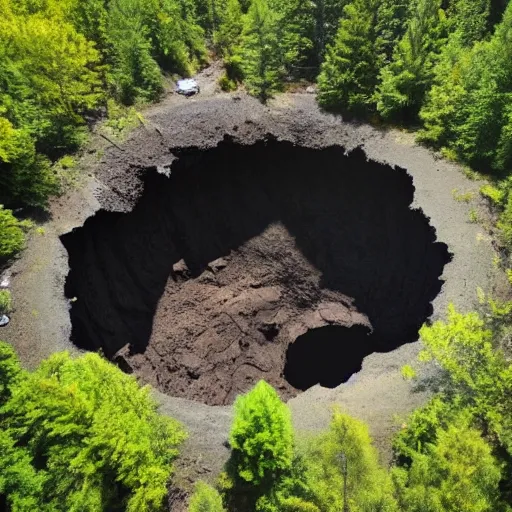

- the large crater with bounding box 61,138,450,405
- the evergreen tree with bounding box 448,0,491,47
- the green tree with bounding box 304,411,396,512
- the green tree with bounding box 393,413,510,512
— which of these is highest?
the evergreen tree with bounding box 448,0,491,47

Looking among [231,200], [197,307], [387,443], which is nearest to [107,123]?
[231,200]

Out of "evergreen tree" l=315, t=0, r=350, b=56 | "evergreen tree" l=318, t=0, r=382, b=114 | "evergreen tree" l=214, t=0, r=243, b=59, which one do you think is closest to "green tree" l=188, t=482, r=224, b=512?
"evergreen tree" l=318, t=0, r=382, b=114

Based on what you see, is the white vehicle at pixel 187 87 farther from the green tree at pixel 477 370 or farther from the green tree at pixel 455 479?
the green tree at pixel 455 479

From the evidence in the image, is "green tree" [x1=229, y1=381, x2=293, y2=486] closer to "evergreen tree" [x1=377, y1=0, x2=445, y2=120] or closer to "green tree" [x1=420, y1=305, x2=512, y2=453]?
"green tree" [x1=420, y1=305, x2=512, y2=453]

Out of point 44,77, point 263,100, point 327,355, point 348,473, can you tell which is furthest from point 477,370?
point 44,77

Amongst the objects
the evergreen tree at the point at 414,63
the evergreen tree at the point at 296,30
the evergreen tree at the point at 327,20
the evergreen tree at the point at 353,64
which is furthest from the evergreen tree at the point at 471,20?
the evergreen tree at the point at 296,30

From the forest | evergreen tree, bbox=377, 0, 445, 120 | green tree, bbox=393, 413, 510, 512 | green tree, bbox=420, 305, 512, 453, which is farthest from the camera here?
evergreen tree, bbox=377, 0, 445, 120

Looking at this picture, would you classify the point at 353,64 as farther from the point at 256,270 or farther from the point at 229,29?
the point at 256,270
